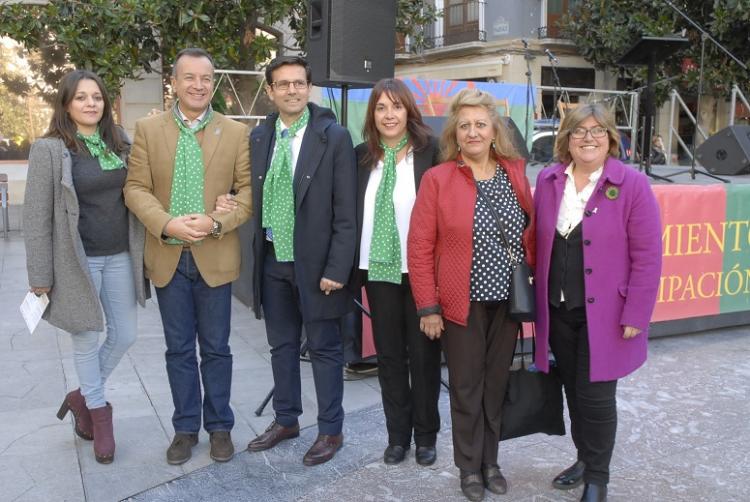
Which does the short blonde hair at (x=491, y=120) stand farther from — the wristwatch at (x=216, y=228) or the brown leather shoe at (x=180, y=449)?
the brown leather shoe at (x=180, y=449)

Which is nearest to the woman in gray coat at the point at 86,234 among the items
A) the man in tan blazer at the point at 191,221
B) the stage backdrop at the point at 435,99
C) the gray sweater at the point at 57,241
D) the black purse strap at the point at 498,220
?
the gray sweater at the point at 57,241

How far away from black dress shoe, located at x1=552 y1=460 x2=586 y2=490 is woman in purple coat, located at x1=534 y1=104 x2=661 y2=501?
6.6 inches

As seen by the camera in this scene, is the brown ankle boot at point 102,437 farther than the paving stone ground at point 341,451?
Yes

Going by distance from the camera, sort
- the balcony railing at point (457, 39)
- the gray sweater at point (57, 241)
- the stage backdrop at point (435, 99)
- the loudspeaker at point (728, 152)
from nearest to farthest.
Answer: the gray sweater at point (57, 241)
the loudspeaker at point (728, 152)
the stage backdrop at point (435, 99)
the balcony railing at point (457, 39)

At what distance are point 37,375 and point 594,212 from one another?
12.0ft

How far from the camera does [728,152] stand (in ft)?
27.8

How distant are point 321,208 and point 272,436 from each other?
118 cm

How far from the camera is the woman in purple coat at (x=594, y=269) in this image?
2.73 meters

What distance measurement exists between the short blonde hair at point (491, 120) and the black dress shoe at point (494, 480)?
4.40ft

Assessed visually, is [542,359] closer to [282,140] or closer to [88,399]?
[282,140]

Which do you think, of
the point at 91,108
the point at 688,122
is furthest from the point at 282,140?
the point at 688,122

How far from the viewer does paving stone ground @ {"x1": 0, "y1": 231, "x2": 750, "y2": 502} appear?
3.08 metres

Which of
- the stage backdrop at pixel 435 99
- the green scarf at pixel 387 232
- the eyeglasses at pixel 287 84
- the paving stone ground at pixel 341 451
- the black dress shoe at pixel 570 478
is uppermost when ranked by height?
the stage backdrop at pixel 435 99

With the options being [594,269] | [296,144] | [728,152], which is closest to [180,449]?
[296,144]
